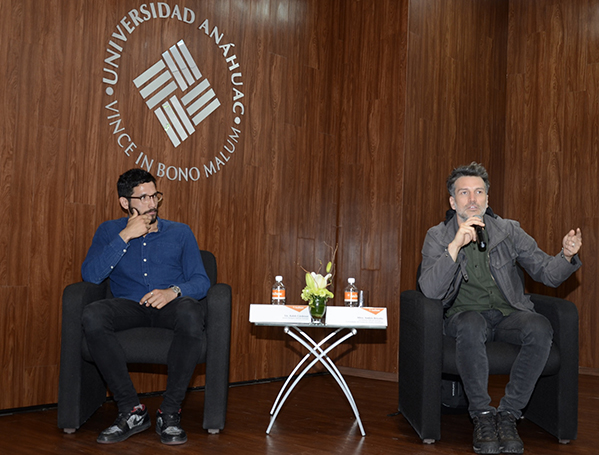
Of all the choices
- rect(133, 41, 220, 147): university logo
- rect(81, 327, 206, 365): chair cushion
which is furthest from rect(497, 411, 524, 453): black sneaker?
rect(133, 41, 220, 147): university logo

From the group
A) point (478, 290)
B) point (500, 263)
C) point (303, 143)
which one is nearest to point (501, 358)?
point (478, 290)

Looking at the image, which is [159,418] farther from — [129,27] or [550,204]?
[550,204]

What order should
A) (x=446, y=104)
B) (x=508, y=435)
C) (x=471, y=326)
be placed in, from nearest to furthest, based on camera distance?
(x=508, y=435), (x=471, y=326), (x=446, y=104)

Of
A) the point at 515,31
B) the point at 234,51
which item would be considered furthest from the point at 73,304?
the point at 515,31

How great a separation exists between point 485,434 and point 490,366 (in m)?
0.31

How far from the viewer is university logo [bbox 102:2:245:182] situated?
3674 millimetres

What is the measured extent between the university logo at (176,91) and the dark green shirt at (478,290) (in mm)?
1815

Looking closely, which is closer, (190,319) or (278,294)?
(190,319)

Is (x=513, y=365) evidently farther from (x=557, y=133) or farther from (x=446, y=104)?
(x=557, y=133)

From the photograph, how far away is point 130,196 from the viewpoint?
3.33 m

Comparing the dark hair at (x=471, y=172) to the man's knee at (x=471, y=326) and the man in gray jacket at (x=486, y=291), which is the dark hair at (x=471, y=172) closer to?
the man in gray jacket at (x=486, y=291)

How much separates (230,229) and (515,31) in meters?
3.45

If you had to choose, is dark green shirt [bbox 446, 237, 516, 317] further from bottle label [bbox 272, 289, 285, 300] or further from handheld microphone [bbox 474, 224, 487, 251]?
bottle label [bbox 272, 289, 285, 300]

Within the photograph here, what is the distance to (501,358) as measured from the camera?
2824mm
